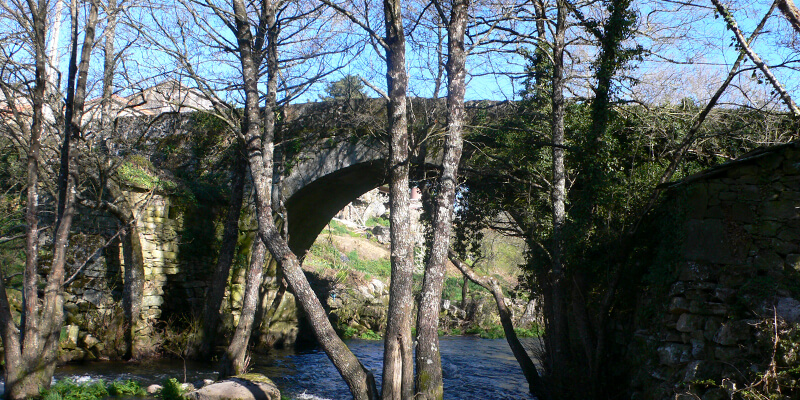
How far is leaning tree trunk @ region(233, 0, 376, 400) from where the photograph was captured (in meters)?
5.53

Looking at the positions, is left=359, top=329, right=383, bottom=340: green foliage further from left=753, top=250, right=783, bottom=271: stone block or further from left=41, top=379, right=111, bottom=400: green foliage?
left=753, top=250, right=783, bottom=271: stone block

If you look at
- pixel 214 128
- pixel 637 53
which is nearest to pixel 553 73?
pixel 637 53

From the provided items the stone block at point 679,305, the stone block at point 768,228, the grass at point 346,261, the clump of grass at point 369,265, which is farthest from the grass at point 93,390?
the clump of grass at point 369,265

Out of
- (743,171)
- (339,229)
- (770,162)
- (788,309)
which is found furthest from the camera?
(339,229)

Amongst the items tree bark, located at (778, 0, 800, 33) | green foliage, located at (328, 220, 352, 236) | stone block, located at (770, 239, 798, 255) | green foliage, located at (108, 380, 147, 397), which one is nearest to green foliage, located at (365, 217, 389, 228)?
green foliage, located at (328, 220, 352, 236)

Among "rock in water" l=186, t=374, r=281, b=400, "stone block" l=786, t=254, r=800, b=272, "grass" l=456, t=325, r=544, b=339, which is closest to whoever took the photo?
"stone block" l=786, t=254, r=800, b=272

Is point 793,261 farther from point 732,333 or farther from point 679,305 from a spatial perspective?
point 679,305

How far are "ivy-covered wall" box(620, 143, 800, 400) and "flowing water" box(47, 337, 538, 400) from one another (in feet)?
11.1

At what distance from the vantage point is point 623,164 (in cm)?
748

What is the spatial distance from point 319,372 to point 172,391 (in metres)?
3.51

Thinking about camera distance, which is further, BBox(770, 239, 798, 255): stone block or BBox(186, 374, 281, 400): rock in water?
BBox(186, 374, 281, 400): rock in water

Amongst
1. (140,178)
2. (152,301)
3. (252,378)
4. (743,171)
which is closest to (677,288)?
(743,171)

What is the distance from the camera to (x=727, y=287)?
4961 millimetres

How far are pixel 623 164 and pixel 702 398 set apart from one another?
354cm
